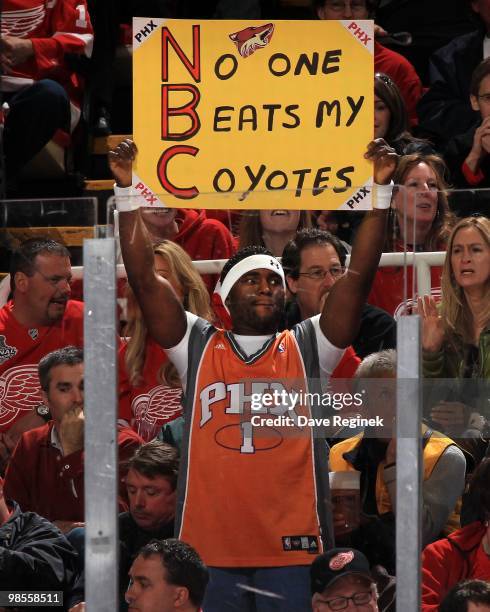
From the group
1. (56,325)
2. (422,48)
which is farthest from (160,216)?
(422,48)

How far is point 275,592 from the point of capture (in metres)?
4.30

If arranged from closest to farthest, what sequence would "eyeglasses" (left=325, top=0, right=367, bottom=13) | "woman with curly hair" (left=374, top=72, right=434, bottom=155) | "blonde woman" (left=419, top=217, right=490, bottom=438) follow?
"blonde woman" (left=419, top=217, right=490, bottom=438) → "woman with curly hair" (left=374, top=72, right=434, bottom=155) → "eyeglasses" (left=325, top=0, right=367, bottom=13)

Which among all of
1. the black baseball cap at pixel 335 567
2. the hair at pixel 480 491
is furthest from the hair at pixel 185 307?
the hair at pixel 480 491

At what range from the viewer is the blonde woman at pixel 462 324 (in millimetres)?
4344

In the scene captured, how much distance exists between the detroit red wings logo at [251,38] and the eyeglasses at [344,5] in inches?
90.6

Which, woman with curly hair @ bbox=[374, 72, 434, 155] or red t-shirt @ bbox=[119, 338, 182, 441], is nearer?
red t-shirt @ bbox=[119, 338, 182, 441]

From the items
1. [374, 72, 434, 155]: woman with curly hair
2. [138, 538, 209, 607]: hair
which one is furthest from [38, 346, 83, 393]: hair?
[374, 72, 434, 155]: woman with curly hair

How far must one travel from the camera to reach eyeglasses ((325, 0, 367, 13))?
25.8 feet

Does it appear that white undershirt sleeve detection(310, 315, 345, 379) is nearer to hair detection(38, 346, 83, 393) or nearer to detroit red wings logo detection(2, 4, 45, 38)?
hair detection(38, 346, 83, 393)

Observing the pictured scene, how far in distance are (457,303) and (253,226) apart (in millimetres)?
567

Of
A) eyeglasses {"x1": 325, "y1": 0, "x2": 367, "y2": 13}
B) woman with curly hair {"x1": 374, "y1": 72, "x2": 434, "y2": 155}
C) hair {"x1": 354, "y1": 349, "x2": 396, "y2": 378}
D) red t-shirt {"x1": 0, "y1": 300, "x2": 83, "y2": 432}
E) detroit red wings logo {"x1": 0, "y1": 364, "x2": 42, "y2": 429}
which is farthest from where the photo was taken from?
eyeglasses {"x1": 325, "y1": 0, "x2": 367, "y2": 13}

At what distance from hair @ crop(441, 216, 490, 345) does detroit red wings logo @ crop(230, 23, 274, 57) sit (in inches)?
52.9

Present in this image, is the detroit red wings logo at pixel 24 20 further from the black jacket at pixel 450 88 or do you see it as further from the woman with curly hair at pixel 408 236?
the woman with curly hair at pixel 408 236

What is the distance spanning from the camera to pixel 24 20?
7629 millimetres
